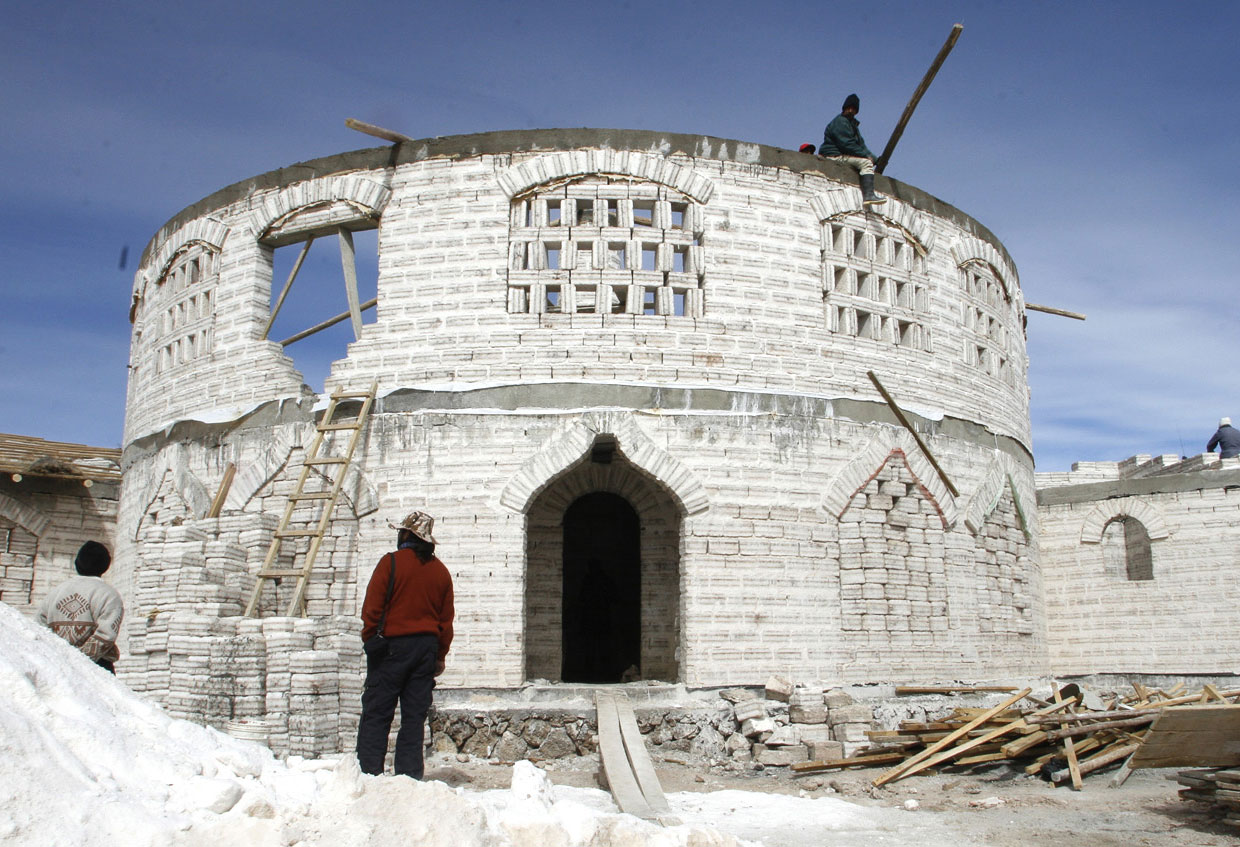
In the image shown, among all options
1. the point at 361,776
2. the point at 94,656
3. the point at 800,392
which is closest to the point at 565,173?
the point at 800,392

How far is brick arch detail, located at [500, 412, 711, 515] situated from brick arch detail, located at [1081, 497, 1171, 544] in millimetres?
6784

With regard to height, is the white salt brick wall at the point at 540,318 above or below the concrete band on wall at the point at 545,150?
below

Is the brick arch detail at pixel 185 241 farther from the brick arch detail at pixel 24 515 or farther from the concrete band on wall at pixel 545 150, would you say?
the brick arch detail at pixel 24 515

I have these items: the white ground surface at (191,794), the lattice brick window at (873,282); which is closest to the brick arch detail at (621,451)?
the lattice brick window at (873,282)

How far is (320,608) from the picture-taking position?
1077 cm

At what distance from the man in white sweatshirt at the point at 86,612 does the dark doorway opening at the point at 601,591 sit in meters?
7.75

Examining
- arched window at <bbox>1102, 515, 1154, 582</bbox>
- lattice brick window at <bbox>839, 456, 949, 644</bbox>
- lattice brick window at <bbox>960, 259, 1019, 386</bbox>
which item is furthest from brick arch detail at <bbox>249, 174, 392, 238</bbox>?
arched window at <bbox>1102, 515, 1154, 582</bbox>

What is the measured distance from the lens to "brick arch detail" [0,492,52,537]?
14602 millimetres

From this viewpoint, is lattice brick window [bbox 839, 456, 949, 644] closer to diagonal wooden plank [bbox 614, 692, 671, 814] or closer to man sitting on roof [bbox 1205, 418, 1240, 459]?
diagonal wooden plank [bbox 614, 692, 671, 814]

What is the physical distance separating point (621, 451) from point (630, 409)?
0.41 meters

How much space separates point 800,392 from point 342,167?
→ 5.27 meters

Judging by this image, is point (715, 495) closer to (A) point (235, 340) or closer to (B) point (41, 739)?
(A) point (235, 340)

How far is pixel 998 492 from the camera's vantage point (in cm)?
1266

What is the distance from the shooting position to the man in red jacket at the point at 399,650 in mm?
6324
